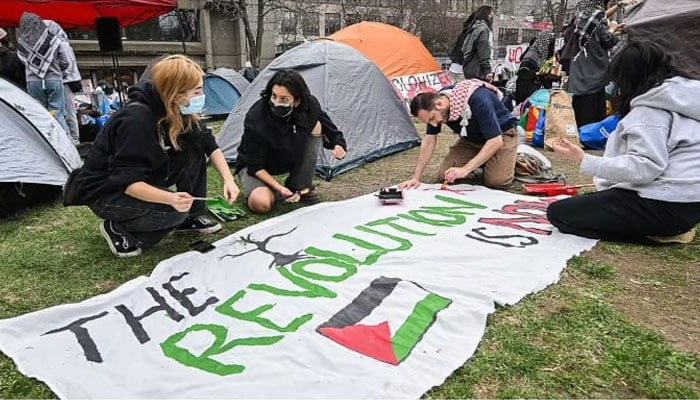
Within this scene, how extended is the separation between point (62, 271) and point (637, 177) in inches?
112

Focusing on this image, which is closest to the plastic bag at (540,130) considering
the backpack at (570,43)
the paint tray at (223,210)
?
the backpack at (570,43)

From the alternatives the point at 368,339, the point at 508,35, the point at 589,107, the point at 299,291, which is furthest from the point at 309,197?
the point at 508,35

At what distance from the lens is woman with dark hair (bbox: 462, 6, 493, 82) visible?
5.57m

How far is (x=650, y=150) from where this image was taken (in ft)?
7.46

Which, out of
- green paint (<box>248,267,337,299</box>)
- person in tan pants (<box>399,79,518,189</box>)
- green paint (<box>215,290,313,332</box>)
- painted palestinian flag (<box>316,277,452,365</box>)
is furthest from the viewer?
person in tan pants (<box>399,79,518,189</box>)

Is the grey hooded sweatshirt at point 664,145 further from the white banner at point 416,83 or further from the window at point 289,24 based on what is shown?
the window at point 289,24

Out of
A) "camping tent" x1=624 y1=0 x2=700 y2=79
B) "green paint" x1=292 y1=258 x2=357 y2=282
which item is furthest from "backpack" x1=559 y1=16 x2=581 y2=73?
"green paint" x1=292 y1=258 x2=357 y2=282

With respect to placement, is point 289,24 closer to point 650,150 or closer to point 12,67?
point 12,67

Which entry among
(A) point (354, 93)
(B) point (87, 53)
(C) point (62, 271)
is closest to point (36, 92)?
(A) point (354, 93)

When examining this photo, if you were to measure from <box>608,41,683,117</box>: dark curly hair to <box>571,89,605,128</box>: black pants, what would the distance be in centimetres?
303

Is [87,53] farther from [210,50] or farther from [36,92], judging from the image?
[36,92]

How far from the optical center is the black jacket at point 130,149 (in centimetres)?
229

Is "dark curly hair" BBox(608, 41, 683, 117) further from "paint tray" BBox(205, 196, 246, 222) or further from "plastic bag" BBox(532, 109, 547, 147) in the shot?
"plastic bag" BBox(532, 109, 547, 147)

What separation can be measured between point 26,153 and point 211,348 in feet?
8.17
